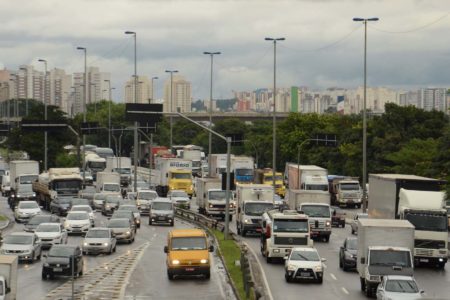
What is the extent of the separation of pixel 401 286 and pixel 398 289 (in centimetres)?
16

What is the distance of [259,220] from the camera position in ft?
203

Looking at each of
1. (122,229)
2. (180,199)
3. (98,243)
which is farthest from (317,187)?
(98,243)

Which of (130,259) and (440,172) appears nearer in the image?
(130,259)

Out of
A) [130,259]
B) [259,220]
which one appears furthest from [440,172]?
[130,259]

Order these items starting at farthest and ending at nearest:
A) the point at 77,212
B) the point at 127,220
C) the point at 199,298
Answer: the point at 77,212 < the point at 127,220 < the point at 199,298

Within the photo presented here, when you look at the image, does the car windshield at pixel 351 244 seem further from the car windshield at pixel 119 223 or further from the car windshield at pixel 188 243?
the car windshield at pixel 119 223

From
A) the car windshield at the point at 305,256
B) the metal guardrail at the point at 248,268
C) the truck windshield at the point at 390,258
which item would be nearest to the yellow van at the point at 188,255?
the metal guardrail at the point at 248,268

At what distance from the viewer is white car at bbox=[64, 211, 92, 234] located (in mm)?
64750

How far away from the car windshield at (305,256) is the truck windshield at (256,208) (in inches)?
746

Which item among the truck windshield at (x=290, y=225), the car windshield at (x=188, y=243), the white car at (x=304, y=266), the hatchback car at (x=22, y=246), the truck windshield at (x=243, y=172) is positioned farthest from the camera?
the truck windshield at (x=243, y=172)

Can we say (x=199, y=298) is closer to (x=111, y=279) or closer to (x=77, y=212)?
(x=111, y=279)

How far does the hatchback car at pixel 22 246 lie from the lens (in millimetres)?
48469

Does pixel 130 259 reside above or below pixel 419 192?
below

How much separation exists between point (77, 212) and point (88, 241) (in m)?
13.3
